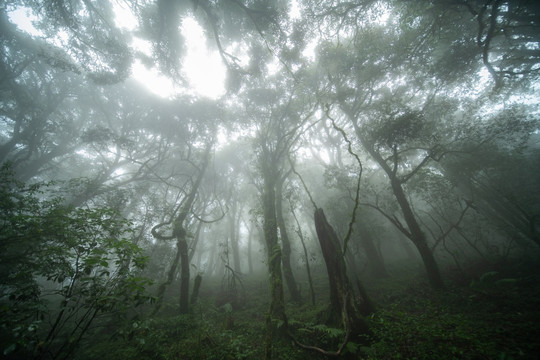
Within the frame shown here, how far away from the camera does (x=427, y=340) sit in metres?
5.05

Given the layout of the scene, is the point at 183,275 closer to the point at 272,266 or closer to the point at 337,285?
the point at 272,266

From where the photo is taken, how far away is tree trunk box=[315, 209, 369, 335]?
559cm

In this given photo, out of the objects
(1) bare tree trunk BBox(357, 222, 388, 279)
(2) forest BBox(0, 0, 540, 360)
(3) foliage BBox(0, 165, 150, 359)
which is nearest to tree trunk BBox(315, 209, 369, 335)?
(2) forest BBox(0, 0, 540, 360)

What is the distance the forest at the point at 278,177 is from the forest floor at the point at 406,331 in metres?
0.07

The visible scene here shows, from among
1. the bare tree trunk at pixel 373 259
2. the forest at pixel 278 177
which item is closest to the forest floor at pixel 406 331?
the forest at pixel 278 177

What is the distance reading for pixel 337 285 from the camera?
6.00 m

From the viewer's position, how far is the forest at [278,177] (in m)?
5.25

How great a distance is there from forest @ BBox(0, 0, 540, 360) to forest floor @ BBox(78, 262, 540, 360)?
0.21ft

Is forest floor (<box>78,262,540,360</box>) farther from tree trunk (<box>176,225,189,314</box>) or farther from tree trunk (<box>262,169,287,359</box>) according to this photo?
tree trunk (<box>176,225,189,314</box>)

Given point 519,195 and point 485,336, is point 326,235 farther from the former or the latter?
point 519,195

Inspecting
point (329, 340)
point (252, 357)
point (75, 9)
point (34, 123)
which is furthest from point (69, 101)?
point (329, 340)

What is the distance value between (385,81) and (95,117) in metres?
27.1

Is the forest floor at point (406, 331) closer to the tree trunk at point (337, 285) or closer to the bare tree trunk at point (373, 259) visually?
the tree trunk at point (337, 285)

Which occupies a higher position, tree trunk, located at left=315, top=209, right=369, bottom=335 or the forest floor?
tree trunk, located at left=315, top=209, right=369, bottom=335
